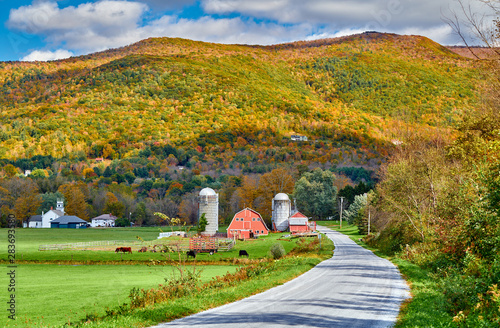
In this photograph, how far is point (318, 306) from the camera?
1662cm

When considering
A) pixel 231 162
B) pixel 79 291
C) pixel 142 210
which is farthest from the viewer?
pixel 231 162

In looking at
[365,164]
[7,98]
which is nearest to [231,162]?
[365,164]

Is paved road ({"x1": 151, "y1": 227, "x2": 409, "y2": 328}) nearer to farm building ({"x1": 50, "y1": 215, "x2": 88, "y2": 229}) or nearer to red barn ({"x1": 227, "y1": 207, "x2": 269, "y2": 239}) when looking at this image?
red barn ({"x1": 227, "y1": 207, "x2": 269, "y2": 239})

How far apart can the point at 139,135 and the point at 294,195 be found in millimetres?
93217

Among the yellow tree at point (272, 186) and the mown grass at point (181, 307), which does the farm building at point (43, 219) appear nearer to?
the yellow tree at point (272, 186)

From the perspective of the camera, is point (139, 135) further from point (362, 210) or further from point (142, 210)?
point (362, 210)

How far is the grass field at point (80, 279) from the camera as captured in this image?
2052cm

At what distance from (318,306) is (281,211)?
76.9 metres

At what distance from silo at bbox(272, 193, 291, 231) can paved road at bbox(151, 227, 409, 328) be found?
2594 inches

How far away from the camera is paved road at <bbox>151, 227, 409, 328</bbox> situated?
13.7 meters

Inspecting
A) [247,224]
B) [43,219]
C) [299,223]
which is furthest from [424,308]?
[43,219]

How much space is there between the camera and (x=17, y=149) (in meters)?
168

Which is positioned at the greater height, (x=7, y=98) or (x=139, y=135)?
(x=7, y=98)

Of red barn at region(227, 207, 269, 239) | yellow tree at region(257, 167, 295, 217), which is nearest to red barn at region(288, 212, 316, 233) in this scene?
red barn at region(227, 207, 269, 239)
